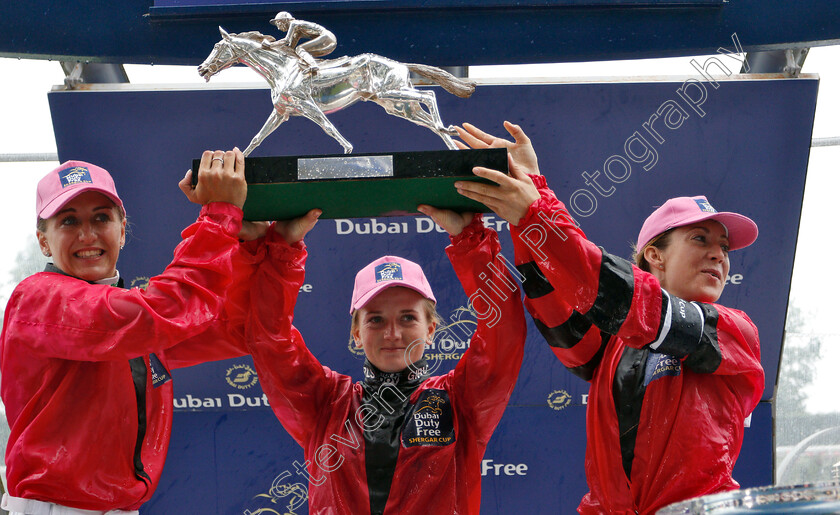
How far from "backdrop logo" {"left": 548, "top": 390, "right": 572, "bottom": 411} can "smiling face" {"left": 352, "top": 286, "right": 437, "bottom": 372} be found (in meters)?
1.14

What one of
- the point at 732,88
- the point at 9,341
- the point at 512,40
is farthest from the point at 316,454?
the point at 732,88

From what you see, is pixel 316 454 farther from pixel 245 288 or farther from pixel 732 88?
pixel 732 88

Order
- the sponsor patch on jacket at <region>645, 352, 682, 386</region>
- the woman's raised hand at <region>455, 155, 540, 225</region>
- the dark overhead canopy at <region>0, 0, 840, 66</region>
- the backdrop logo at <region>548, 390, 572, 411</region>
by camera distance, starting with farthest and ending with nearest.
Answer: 1. the backdrop logo at <region>548, 390, 572, 411</region>
2. the dark overhead canopy at <region>0, 0, 840, 66</region>
3. the sponsor patch on jacket at <region>645, 352, 682, 386</region>
4. the woman's raised hand at <region>455, 155, 540, 225</region>

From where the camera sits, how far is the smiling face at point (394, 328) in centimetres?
230

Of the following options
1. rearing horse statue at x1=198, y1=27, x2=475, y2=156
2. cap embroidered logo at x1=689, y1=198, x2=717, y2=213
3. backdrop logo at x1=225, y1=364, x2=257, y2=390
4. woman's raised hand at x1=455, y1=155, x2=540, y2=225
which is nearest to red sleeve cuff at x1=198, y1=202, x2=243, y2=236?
rearing horse statue at x1=198, y1=27, x2=475, y2=156

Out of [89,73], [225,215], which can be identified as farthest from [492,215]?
[89,73]

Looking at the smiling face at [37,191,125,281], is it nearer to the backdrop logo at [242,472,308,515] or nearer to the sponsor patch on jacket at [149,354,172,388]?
the sponsor patch on jacket at [149,354,172,388]

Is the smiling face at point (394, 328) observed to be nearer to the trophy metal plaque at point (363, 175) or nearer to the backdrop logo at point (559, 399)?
the trophy metal plaque at point (363, 175)

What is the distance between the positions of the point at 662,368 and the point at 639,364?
0.06 meters

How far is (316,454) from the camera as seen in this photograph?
88.2 inches

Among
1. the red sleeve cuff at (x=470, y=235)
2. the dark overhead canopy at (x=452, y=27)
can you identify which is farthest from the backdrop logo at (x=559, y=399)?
the red sleeve cuff at (x=470, y=235)

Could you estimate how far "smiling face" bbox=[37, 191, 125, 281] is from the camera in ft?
7.02

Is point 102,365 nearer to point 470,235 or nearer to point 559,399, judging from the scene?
point 470,235

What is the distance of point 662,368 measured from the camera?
6.76 feet
